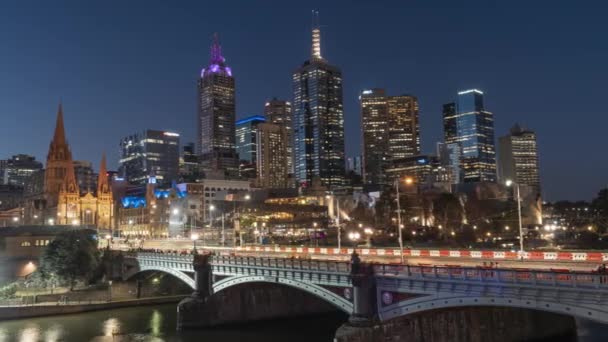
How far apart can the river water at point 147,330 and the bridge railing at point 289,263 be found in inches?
323

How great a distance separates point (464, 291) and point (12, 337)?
170 ft

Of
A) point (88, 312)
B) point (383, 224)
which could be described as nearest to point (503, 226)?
point (383, 224)

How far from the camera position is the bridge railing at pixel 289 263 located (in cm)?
4728

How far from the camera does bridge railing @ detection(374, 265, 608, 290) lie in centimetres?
3134

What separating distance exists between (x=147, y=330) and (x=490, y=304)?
44439mm

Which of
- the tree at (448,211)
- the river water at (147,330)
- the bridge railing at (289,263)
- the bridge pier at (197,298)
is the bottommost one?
the river water at (147,330)

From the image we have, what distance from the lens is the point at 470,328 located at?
4822 centimetres

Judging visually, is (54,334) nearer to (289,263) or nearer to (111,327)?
(111,327)

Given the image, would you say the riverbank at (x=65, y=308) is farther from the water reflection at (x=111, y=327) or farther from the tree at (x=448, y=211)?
the tree at (x=448, y=211)

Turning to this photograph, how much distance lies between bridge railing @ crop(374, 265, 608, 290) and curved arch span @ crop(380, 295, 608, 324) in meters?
1.19

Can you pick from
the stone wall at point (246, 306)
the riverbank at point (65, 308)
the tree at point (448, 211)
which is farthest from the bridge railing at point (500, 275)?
the tree at point (448, 211)

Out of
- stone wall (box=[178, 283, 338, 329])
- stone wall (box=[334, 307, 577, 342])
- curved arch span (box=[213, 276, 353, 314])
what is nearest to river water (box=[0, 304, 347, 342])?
stone wall (box=[178, 283, 338, 329])

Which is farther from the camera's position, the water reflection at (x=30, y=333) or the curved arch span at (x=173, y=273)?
the curved arch span at (x=173, y=273)

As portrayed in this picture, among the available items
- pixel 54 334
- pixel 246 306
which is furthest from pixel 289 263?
pixel 54 334
